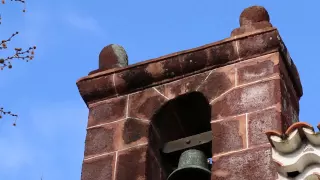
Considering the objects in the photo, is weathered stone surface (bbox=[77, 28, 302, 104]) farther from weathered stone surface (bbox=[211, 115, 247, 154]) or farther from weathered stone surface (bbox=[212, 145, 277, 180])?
weathered stone surface (bbox=[212, 145, 277, 180])

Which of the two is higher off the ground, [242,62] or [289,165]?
[242,62]

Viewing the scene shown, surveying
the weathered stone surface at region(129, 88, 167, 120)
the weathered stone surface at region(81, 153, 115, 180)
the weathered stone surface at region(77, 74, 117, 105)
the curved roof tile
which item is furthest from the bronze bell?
the weathered stone surface at region(77, 74, 117, 105)

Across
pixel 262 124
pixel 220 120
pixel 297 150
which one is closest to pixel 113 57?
pixel 220 120

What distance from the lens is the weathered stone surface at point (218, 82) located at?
12.0 metres

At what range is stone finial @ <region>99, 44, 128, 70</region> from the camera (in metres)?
12.8

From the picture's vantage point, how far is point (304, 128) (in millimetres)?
10711

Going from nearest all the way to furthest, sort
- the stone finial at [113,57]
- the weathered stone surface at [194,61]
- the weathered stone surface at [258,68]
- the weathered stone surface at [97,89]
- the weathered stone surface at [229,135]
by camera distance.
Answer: the weathered stone surface at [229,135] → the weathered stone surface at [258,68] → the weathered stone surface at [194,61] → the weathered stone surface at [97,89] → the stone finial at [113,57]

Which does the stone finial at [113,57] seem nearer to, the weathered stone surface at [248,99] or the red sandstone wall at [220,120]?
the red sandstone wall at [220,120]

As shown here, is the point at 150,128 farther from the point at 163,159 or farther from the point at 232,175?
the point at 232,175

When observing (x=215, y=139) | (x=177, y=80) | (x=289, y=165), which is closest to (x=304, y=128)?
(x=289, y=165)

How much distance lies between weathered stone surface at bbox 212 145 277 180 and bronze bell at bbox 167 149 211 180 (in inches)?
6.3

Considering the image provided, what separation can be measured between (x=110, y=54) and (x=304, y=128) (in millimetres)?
2637

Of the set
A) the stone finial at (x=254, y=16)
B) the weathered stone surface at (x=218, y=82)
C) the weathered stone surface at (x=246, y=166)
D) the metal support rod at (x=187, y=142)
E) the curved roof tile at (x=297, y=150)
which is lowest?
the curved roof tile at (x=297, y=150)

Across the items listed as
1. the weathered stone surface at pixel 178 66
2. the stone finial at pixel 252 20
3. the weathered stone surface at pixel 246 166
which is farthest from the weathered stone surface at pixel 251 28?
the weathered stone surface at pixel 246 166
